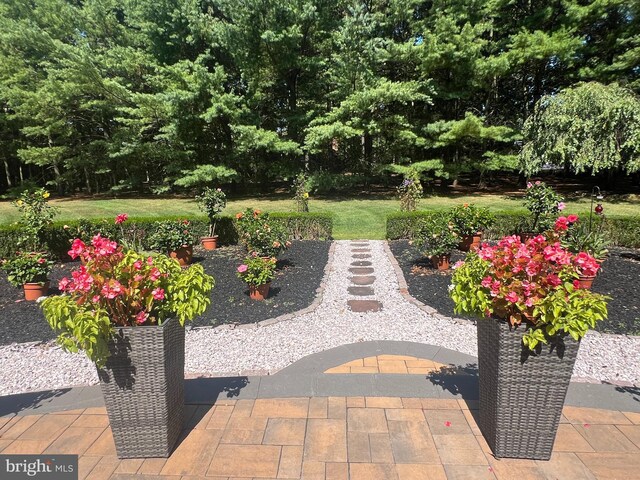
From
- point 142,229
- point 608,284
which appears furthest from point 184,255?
point 608,284

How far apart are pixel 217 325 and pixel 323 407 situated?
2.23 m

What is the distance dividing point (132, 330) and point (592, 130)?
16.8m

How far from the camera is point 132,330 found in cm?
197

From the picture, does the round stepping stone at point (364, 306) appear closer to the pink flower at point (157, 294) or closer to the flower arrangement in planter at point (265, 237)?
the flower arrangement in planter at point (265, 237)

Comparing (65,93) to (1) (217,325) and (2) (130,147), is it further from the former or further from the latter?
(1) (217,325)

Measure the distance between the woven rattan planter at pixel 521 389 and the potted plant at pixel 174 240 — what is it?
6.15 m

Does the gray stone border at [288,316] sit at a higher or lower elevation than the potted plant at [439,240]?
lower

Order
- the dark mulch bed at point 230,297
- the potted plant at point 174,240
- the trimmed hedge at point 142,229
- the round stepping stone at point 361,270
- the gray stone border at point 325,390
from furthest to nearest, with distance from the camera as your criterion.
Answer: the trimmed hedge at point 142,229 → the potted plant at point 174,240 → the round stepping stone at point 361,270 → the dark mulch bed at point 230,297 → the gray stone border at point 325,390

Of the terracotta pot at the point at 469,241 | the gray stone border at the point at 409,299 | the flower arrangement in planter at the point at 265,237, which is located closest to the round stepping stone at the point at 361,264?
the gray stone border at the point at 409,299

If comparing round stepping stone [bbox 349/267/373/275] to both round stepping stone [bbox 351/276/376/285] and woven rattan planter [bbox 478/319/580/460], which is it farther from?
woven rattan planter [bbox 478/319/580/460]

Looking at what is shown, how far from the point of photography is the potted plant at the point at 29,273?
207 inches

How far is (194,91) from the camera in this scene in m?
16.0

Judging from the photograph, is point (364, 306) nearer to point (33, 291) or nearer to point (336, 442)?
point (336, 442)

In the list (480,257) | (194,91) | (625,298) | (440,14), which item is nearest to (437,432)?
(480,257)
